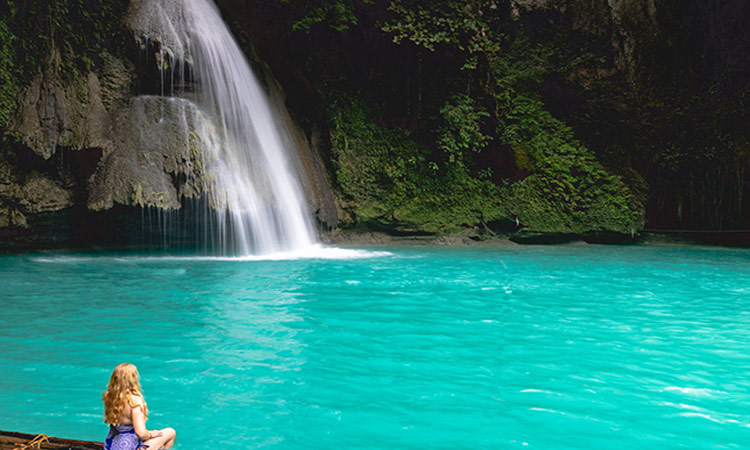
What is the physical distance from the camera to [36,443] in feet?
7.08

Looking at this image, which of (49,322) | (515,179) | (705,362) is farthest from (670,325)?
(515,179)

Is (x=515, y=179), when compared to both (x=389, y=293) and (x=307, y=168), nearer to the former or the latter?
(x=307, y=168)

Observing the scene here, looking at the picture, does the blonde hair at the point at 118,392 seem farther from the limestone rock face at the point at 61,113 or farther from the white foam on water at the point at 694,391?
the limestone rock face at the point at 61,113

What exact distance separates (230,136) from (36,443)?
464 inches

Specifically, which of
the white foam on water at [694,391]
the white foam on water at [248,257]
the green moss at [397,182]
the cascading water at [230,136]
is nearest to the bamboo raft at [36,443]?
the white foam on water at [694,391]

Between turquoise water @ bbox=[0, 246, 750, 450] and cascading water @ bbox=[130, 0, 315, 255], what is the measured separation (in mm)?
4137

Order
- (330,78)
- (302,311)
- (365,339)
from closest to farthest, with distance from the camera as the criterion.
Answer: (365,339) < (302,311) < (330,78)

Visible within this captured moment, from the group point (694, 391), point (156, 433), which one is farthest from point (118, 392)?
point (694, 391)

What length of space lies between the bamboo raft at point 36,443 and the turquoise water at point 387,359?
2.87 ft

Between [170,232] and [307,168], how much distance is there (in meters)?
4.23

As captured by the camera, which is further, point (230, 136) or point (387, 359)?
point (230, 136)

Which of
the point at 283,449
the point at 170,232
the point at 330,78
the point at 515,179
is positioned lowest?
the point at 283,449

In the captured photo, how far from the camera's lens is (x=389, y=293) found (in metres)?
7.52

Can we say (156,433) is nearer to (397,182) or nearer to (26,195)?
(26,195)
